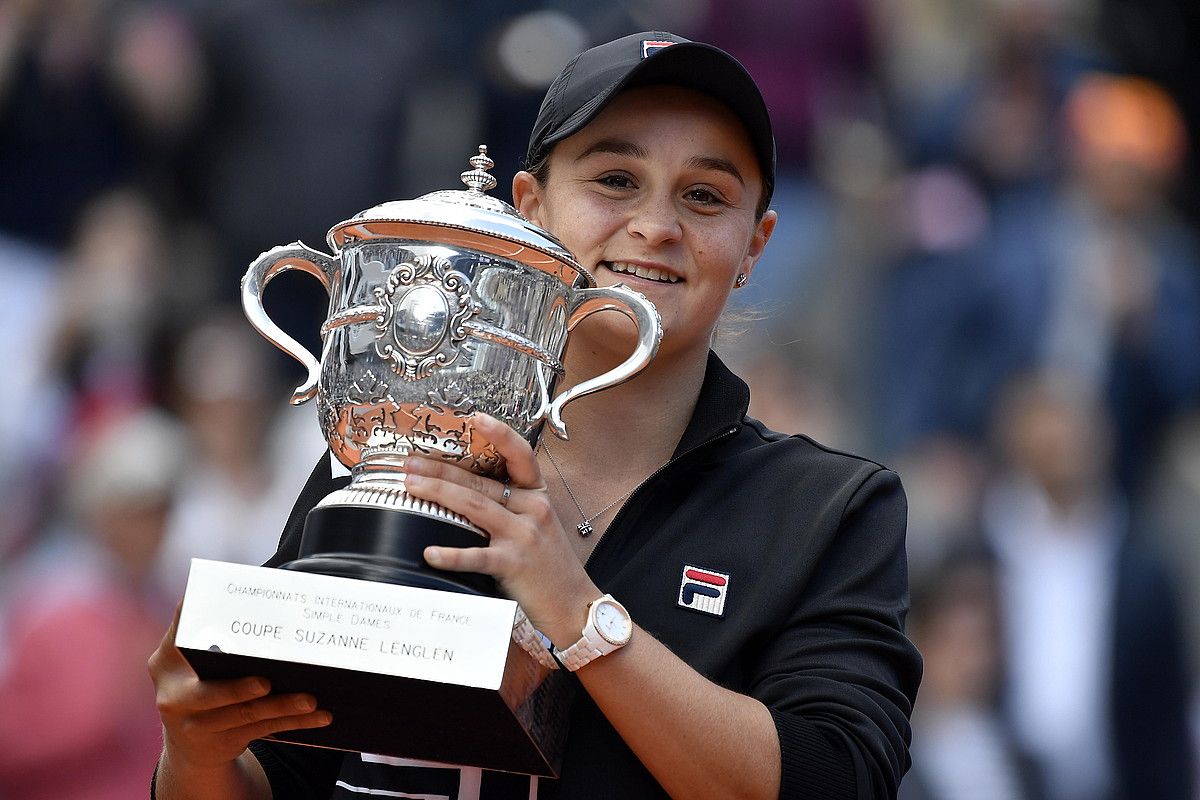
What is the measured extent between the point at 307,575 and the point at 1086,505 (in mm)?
3890

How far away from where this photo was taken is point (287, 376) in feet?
13.4

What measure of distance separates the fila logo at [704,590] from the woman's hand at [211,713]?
1.09ft

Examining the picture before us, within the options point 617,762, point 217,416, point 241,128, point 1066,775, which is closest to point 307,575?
point 617,762

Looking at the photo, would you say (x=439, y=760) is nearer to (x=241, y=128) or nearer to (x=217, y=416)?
(x=217, y=416)

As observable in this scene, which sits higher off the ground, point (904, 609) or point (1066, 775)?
point (1066, 775)

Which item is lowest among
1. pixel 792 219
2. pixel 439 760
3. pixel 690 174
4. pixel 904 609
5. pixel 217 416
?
pixel 439 760

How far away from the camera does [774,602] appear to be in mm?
1357

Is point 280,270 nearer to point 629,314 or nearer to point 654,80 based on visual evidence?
point 629,314

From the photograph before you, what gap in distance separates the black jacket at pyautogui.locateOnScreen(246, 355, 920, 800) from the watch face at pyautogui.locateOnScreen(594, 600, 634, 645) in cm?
9

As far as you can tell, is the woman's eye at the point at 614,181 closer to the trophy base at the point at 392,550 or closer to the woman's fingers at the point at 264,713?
the trophy base at the point at 392,550

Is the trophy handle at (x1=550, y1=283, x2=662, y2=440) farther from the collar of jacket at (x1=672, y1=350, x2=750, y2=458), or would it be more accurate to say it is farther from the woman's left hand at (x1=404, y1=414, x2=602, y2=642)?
the collar of jacket at (x1=672, y1=350, x2=750, y2=458)

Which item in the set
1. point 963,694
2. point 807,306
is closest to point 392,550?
point 963,694

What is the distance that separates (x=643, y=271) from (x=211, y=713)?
0.55m

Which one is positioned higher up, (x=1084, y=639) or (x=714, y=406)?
(x=1084, y=639)
